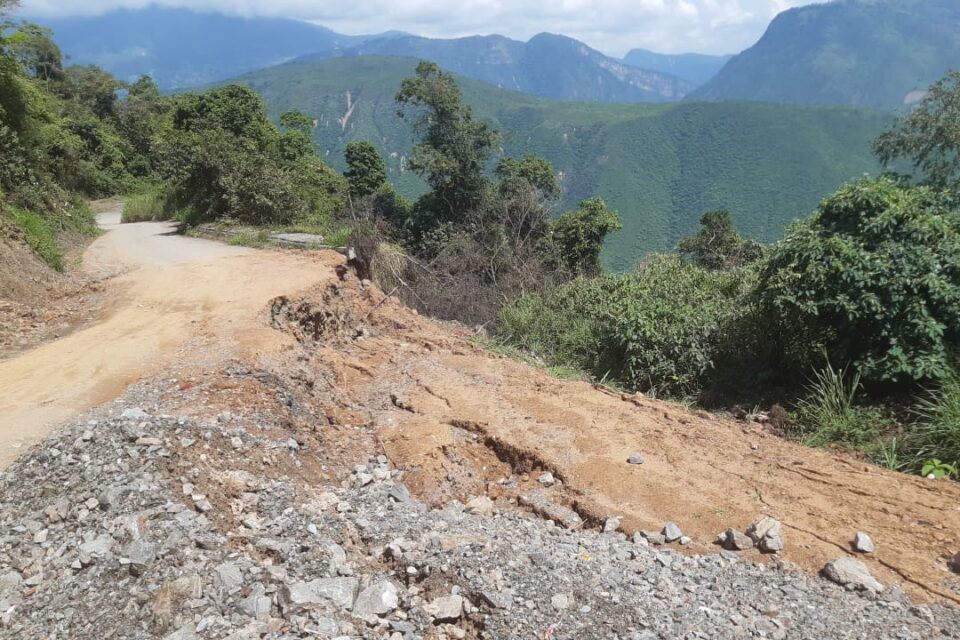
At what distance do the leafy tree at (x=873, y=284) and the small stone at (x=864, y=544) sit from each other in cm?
253

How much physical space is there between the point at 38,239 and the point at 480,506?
946cm

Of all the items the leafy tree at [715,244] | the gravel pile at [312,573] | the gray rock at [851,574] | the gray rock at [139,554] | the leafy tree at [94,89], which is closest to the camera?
the gravel pile at [312,573]

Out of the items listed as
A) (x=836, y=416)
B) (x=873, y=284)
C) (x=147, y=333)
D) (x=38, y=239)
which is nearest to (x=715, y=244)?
(x=873, y=284)

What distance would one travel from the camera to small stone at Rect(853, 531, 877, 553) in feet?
12.2

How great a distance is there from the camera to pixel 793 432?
6.13 meters

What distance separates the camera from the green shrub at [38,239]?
9766mm

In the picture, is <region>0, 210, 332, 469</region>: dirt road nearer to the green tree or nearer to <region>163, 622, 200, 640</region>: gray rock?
<region>163, 622, 200, 640</region>: gray rock

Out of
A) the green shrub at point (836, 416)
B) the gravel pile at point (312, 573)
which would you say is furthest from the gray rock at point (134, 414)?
the green shrub at point (836, 416)

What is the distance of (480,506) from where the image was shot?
176 inches

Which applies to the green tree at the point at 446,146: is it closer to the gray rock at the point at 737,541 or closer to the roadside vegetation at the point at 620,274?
the roadside vegetation at the point at 620,274

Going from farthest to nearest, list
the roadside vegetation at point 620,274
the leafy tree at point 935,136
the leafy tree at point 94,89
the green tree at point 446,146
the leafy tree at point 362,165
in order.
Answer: the leafy tree at point 94,89
the leafy tree at point 362,165
the green tree at point 446,146
the leafy tree at point 935,136
the roadside vegetation at point 620,274

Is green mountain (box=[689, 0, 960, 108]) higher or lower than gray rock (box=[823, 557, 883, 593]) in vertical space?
higher

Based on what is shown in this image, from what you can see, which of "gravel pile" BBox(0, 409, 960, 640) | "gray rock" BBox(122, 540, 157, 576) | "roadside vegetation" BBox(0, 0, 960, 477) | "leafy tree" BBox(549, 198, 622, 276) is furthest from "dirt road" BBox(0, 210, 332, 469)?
"leafy tree" BBox(549, 198, 622, 276)

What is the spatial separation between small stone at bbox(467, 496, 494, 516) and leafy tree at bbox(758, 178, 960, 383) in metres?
3.95
